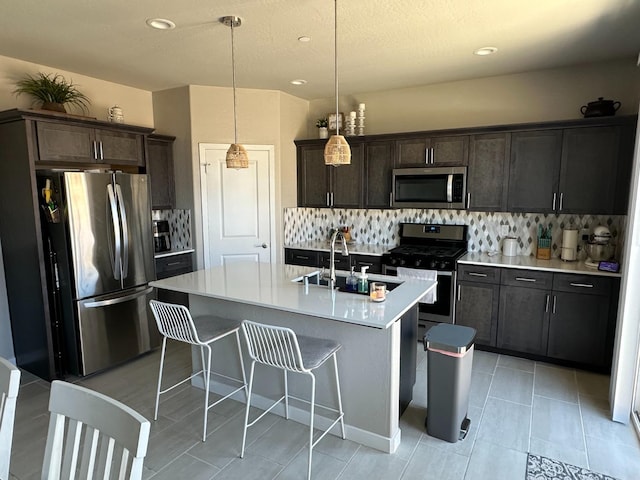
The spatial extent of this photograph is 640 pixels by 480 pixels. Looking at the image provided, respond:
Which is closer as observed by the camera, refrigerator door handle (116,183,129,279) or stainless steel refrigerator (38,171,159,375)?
stainless steel refrigerator (38,171,159,375)

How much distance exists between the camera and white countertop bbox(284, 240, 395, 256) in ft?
14.8

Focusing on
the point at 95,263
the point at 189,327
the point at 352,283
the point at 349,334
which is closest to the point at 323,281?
the point at 352,283

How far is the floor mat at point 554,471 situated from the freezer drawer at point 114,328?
132 inches

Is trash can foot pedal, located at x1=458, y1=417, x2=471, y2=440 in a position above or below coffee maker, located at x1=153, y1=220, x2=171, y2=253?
below

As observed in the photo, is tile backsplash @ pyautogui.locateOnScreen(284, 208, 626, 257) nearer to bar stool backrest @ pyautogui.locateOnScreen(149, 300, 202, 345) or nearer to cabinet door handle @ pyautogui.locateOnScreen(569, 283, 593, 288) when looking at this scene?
cabinet door handle @ pyautogui.locateOnScreen(569, 283, 593, 288)

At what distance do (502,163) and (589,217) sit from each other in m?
0.97

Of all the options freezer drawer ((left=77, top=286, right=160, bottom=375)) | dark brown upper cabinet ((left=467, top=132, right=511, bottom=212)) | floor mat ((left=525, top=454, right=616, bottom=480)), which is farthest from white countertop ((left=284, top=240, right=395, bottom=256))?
floor mat ((left=525, top=454, right=616, bottom=480))

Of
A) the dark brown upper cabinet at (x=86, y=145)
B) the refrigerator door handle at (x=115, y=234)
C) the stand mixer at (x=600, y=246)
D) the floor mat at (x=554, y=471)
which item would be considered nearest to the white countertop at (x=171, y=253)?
the refrigerator door handle at (x=115, y=234)

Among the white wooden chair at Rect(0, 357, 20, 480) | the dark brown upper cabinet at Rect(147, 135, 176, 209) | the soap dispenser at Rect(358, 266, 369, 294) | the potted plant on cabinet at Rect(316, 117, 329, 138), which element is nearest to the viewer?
the white wooden chair at Rect(0, 357, 20, 480)

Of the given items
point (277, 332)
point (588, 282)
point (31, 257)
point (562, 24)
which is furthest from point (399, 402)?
point (31, 257)

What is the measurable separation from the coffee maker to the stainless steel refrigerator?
78cm

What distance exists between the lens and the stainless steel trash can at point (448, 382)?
8.15 feet

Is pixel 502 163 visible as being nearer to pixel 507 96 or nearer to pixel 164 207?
pixel 507 96

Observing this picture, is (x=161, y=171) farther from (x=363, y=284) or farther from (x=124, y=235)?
(x=363, y=284)
